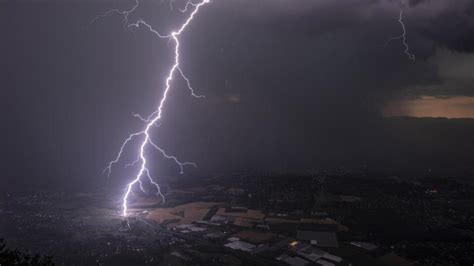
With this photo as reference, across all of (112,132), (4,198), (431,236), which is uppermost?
(112,132)

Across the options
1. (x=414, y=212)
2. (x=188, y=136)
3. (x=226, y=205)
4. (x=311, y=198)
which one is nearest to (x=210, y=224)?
(x=226, y=205)

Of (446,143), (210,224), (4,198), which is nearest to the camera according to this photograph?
(210,224)

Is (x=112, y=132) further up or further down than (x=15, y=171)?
further up

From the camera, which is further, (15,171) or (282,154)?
(282,154)

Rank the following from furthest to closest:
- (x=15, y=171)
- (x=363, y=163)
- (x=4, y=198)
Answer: (x=363, y=163) < (x=15, y=171) < (x=4, y=198)

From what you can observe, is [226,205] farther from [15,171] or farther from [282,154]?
[282,154]

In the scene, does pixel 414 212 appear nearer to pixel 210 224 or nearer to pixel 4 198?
pixel 210 224
